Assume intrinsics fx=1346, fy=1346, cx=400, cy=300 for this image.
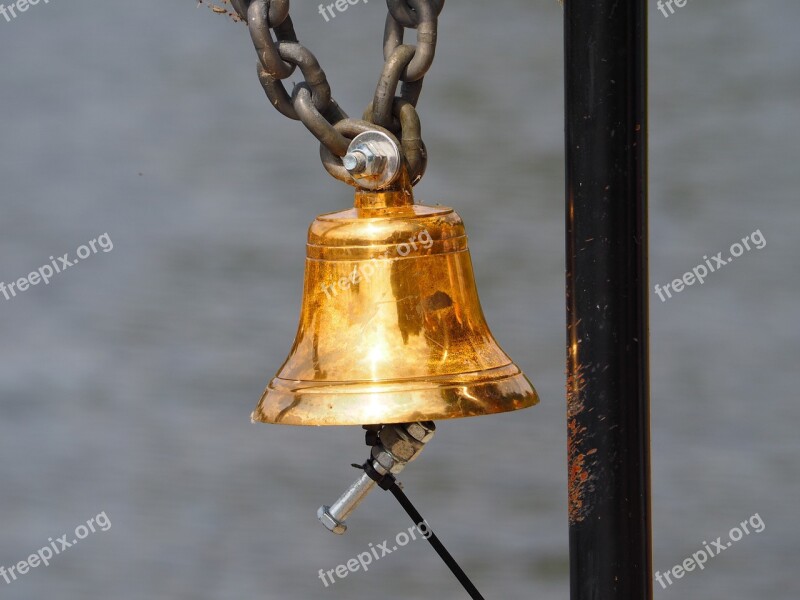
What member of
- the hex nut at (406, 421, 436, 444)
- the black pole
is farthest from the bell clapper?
the black pole

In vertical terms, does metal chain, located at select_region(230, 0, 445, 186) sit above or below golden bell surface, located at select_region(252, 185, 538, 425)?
above

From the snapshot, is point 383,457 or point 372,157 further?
point 383,457

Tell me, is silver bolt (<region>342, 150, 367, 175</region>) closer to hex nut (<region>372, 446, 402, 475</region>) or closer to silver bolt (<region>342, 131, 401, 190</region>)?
silver bolt (<region>342, 131, 401, 190</region>)

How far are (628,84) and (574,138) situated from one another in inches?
2.8

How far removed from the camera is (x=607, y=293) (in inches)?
50.6

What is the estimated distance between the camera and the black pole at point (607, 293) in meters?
1.28

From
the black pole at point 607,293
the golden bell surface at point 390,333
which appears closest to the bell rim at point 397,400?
the golden bell surface at point 390,333

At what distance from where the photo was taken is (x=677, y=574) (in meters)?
2.93

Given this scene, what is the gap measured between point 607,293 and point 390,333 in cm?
26

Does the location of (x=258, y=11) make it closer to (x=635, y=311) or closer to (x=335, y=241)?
(x=335, y=241)

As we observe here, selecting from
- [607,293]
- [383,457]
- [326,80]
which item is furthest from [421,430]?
[326,80]

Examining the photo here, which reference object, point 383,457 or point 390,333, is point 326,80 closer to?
point 390,333

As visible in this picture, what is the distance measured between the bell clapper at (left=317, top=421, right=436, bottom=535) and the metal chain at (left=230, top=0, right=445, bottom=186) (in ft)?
0.90

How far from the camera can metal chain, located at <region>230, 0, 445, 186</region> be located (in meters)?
1.33
